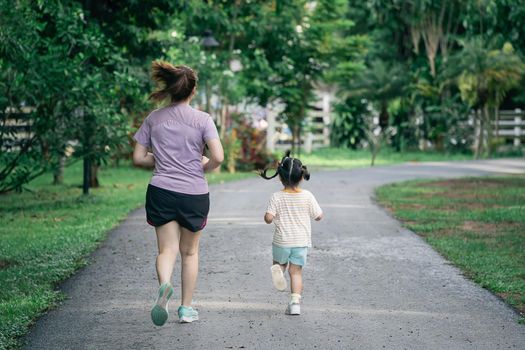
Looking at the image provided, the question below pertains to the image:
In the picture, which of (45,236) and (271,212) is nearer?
(271,212)

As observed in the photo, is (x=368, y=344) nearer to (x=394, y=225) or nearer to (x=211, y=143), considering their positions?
(x=211, y=143)

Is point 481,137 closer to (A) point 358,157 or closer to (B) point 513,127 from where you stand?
(A) point 358,157

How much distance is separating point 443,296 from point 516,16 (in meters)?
27.1

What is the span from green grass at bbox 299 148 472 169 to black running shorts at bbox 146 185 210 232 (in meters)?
21.4


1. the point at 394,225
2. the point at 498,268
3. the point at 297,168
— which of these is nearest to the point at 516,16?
the point at 394,225

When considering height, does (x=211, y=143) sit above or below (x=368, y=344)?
above

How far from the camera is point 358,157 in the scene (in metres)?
34.0

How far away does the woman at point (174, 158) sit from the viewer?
6590mm

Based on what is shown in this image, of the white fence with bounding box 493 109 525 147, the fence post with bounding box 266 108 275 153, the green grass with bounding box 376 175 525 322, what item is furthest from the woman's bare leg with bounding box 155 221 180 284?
the white fence with bounding box 493 109 525 147

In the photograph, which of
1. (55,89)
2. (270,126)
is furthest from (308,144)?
(55,89)

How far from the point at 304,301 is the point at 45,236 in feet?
15.9

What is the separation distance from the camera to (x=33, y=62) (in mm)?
12508

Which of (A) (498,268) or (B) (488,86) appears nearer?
(A) (498,268)

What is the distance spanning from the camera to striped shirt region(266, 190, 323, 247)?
7.24 metres
